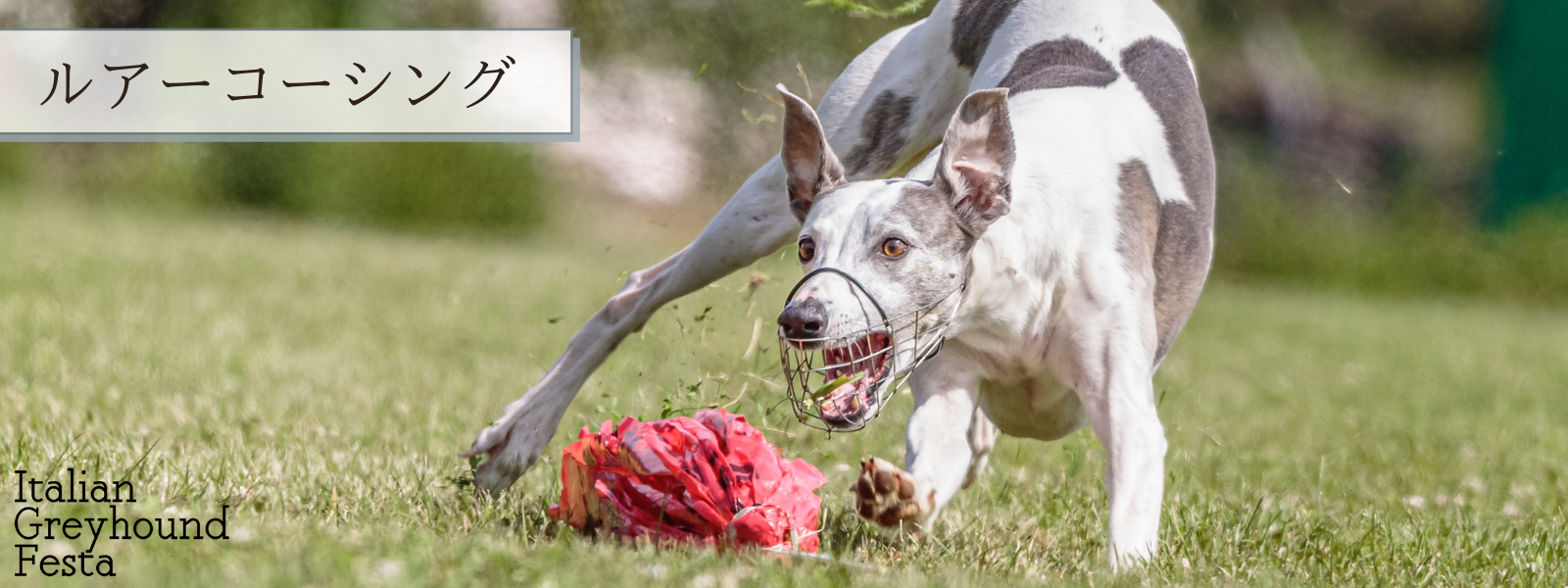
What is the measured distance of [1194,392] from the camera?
614 cm

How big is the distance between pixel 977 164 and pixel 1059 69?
792 mm

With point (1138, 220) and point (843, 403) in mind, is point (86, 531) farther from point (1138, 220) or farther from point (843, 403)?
point (1138, 220)

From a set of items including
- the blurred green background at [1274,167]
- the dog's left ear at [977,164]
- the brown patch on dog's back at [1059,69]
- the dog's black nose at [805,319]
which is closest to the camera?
the dog's black nose at [805,319]

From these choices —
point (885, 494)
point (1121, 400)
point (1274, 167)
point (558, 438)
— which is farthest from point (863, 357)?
point (1274, 167)

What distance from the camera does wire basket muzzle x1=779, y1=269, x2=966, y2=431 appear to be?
2314mm

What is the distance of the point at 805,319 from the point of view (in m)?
2.23

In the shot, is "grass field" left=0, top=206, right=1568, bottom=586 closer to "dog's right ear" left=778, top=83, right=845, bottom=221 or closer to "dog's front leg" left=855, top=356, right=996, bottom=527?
"dog's front leg" left=855, top=356, right=996, bottom=527

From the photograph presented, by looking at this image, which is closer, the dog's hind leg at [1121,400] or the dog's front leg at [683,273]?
the dog's hind leg at [1121,400]

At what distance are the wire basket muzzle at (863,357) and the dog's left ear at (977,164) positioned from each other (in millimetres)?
143

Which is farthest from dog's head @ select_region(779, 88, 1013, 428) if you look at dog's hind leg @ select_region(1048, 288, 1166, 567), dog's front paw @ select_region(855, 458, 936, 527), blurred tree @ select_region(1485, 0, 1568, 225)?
blurred tree @ select_region(1485, 0, 1568, 225)

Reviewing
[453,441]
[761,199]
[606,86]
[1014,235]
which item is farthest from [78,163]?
[1014,235]

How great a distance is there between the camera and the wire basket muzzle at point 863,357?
7.59 feet

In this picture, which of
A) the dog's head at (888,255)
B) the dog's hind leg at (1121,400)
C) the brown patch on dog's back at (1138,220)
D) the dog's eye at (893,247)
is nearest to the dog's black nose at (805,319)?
the dog's head at (888,255)

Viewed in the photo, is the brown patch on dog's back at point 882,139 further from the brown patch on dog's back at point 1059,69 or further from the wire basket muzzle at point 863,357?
the wire basket muzzle at point 863,357
